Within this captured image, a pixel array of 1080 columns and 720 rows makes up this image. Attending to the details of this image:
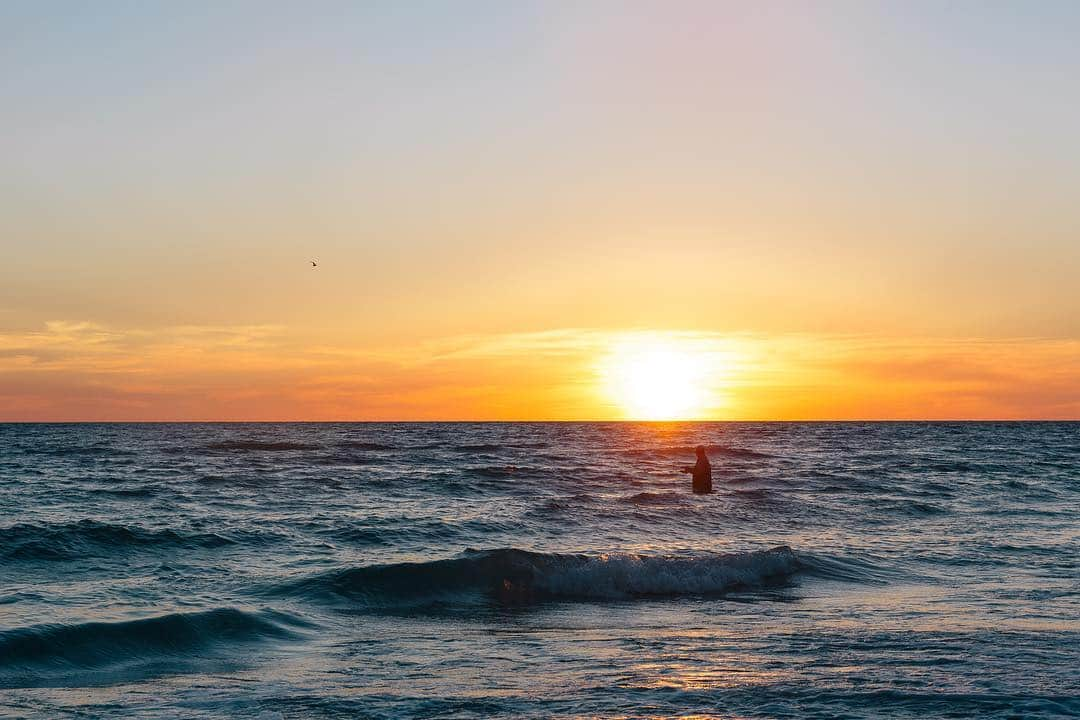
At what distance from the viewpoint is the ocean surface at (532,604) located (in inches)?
375

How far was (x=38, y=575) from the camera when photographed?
17062 millimetres

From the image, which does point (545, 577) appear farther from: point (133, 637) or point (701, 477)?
point (701, 477)

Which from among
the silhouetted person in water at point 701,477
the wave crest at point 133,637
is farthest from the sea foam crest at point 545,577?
the silhouetted person in water at point 701,477

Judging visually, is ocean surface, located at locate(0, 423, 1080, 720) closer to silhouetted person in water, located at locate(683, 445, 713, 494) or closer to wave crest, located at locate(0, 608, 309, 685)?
wave crest, located at locate(0, 608, 309, 685)

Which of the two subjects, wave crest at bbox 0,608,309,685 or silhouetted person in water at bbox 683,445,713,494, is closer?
wave crest at bbox 0,608,309,685

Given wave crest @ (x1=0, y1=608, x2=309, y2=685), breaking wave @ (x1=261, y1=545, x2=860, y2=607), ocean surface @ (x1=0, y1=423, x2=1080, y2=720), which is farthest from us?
breaking wave @ (x1=261, y1=545, x2=860, y2=607)

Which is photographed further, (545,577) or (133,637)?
(545,577)

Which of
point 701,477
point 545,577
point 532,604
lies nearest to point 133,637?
point 532,604

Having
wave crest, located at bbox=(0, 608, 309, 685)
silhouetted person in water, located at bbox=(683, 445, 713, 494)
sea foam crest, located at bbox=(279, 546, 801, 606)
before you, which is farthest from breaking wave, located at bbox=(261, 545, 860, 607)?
silhouetted person in water, located at bbox=(683, 445, 713, 494)

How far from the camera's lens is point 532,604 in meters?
16.1

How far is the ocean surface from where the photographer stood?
9516mm

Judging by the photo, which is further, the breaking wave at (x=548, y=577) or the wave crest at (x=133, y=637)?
the breaking wave at (x=548, y=577)

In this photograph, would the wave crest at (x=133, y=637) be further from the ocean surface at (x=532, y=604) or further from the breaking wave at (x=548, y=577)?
the breaking wave at (x=548, y=577)

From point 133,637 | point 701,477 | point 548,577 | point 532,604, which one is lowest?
point 532,604
